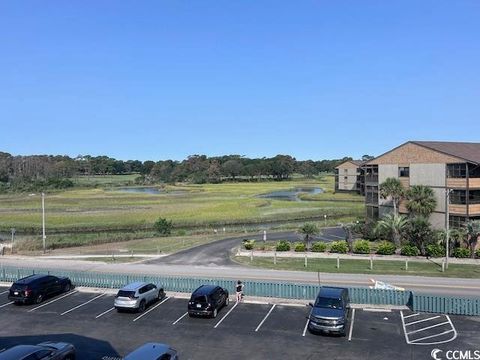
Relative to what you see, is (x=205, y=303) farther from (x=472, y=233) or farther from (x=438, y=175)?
(x=438, y=175)

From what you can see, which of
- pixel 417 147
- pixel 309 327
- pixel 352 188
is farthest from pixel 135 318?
pixel 352 188

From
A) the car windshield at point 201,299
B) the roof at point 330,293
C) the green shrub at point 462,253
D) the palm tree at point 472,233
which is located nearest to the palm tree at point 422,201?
the palm tree at point 472,233

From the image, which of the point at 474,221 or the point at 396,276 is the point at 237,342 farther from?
→ the point at 474,221

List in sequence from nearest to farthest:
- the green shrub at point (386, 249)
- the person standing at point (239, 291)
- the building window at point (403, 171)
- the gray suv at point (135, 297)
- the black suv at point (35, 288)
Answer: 1. the gray suv at point (135, 297)
2. the black suv at point (35, 288)
3. the person standing at point (239, 291)
4. the green shrub at point (386, 249)
5. the building window at point (403, 171)

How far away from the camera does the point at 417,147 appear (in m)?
58.7

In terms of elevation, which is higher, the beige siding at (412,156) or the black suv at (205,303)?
the beige siding at (412,156)

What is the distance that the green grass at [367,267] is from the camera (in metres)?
41.6

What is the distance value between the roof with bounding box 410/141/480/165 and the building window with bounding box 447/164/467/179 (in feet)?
3.40

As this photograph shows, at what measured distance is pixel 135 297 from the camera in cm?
2944

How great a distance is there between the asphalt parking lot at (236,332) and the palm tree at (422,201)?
28532mm

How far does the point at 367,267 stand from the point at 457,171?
58.4 ft

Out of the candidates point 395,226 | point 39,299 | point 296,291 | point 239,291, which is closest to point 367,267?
point 395,226

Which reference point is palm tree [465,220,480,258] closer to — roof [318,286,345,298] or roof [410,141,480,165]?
roof [410,141,480,165]

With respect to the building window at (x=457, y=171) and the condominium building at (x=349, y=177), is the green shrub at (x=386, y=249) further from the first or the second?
the condominium building at (x=349, y=177)
